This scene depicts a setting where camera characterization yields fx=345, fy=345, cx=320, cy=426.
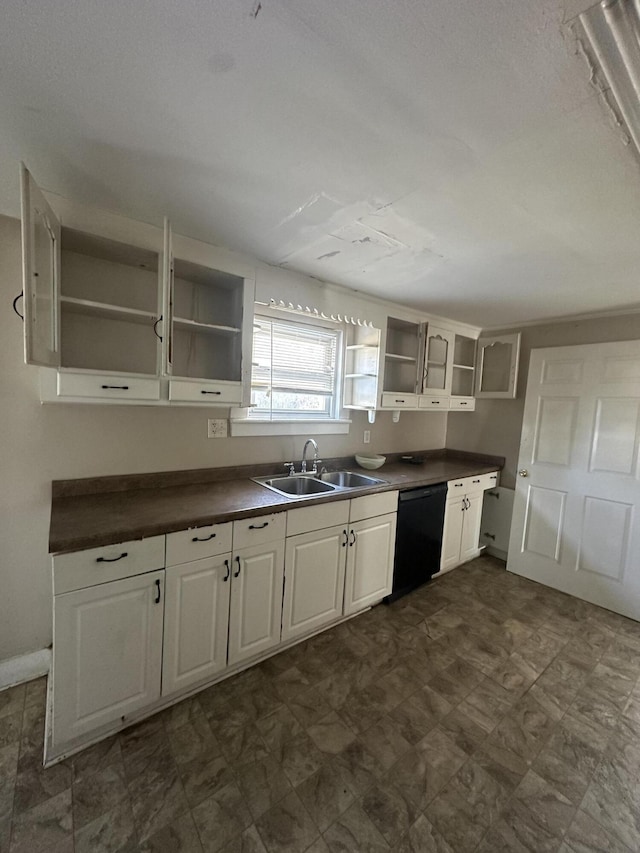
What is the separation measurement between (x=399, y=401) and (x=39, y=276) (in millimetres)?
2372

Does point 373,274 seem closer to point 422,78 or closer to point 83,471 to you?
point 422,78

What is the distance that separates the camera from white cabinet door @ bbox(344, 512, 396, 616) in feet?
7.34

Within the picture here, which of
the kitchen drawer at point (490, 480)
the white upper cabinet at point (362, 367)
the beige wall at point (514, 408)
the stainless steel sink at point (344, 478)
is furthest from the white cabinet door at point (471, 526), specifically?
the white upper cabinet at point (362, 367)

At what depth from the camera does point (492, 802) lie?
1.31m

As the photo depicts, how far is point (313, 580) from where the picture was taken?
205cm

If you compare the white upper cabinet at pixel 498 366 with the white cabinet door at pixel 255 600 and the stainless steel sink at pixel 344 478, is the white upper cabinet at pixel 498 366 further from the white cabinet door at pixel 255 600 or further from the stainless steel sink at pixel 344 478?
the white cabinet door at pixel 255 600

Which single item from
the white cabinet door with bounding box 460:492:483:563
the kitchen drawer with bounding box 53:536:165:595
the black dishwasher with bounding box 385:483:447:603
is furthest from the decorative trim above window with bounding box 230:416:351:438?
the white cabinet door with bounding box 460:492:483:563

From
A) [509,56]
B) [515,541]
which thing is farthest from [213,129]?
[515,541]

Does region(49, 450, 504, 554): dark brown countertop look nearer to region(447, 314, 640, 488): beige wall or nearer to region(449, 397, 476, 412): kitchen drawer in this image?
region(449, 397, 476, 412): kitchen drawer

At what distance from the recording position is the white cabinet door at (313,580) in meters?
1.95

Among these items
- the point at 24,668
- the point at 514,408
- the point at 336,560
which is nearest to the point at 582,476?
the point at 514,408

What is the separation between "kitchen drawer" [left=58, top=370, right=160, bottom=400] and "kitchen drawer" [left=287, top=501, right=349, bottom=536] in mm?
959

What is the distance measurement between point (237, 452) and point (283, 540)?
737mm

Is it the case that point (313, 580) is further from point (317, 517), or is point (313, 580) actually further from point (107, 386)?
point (107, 386)
